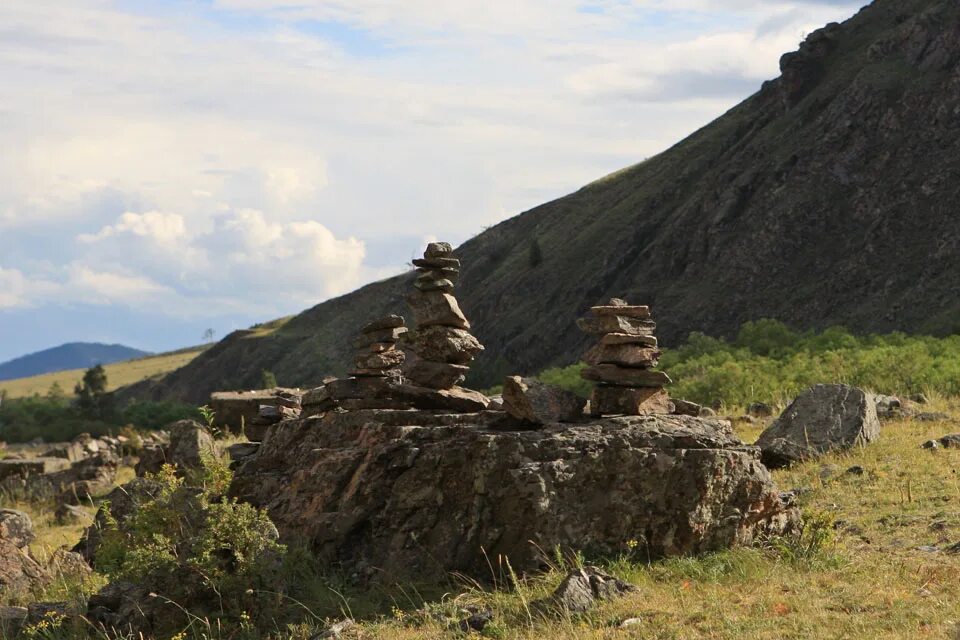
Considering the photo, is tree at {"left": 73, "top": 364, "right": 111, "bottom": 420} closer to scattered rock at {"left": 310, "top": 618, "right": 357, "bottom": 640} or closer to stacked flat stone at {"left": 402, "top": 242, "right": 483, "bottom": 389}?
stacked flat stone at {"left": 402, "top": 242, "right": 483, "bottom": 389}

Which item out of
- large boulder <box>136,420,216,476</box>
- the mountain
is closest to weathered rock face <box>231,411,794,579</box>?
large boulder <box>136,420,216,476</box>

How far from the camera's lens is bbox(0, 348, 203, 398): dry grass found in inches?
6550

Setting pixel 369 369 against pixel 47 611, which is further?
pixel 369 369

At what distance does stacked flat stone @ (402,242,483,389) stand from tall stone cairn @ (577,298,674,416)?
184 centimetres

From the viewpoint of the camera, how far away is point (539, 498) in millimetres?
11875

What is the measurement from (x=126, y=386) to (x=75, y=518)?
434ft

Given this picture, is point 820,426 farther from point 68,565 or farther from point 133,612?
point 68,565

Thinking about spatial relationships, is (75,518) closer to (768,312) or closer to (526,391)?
(526,391)

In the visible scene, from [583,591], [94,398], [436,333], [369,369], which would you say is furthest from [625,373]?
[94,398]

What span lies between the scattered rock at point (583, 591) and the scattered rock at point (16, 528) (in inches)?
433

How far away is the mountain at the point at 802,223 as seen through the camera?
6438cm

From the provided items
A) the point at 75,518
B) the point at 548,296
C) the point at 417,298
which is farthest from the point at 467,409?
the point at 548,296

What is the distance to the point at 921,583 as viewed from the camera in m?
10.7

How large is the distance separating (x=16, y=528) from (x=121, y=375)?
526ft
